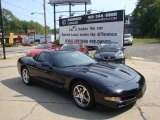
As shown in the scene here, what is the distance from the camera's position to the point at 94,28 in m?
23.3

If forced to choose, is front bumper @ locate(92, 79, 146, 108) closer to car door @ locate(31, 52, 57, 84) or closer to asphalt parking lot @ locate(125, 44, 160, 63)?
car door @ locate(31, 52, 57, 84)

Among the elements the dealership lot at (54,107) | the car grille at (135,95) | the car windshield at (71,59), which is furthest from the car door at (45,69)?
the car grille at (135,95)

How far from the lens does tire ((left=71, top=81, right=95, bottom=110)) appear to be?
19.0 ft

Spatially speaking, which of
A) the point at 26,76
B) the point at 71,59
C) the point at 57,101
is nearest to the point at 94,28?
the point at 26,76

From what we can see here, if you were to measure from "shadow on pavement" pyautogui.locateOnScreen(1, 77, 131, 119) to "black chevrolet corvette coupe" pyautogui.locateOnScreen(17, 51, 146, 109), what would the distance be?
207 millimetres

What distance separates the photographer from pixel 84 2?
147 ft

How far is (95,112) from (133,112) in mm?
828

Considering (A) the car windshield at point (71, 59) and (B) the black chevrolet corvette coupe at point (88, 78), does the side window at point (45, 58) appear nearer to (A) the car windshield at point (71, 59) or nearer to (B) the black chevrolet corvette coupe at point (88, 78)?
(B) the black chevrolet corvette coupe at point (88, 78)

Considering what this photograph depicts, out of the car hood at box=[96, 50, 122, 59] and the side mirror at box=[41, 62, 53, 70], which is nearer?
the side mirror at box=[41, 62, 53, 70]

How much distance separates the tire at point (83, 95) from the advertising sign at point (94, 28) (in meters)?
13.8

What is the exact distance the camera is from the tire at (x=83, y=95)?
19.0ft

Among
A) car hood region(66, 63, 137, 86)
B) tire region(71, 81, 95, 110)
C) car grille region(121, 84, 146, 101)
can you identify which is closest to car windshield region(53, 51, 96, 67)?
car hood region(66, 63, 137, 86)

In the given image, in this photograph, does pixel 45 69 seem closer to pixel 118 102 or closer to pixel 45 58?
pixel 45 58

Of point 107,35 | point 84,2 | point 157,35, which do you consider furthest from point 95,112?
point 157,35
